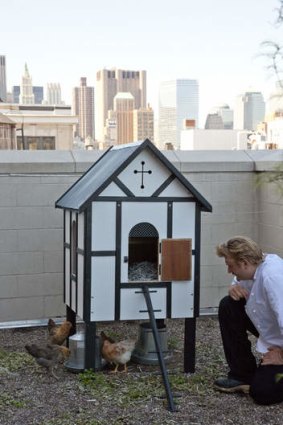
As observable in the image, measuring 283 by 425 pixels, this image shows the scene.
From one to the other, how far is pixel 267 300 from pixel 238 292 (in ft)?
1.21

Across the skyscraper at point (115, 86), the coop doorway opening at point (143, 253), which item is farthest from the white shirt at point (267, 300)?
the skyscraper at point (115, 86)

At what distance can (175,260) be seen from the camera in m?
4.95

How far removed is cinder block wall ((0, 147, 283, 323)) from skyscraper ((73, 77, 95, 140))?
88.5 meters

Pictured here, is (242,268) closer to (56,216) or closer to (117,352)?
(117,352)

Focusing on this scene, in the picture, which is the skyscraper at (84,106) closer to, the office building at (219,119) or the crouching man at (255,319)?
the office building at (219,119)

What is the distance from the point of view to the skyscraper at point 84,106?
100 meters

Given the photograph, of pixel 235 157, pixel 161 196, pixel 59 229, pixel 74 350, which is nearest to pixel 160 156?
pixel 161 196

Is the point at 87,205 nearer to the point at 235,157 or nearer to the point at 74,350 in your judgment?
the point at 74,350

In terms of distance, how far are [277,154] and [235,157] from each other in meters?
0.48

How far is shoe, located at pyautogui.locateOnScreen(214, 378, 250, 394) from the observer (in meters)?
4.44

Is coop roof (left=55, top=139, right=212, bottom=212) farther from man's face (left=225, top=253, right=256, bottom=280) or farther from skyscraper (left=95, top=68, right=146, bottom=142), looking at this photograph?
skyscraper (left=95, top=68, right=146, bottom=142)

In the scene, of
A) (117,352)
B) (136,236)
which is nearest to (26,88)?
(136,236)

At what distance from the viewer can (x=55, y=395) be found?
4.45 meters

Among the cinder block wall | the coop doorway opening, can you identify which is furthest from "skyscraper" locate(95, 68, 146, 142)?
the coop doorway opening
